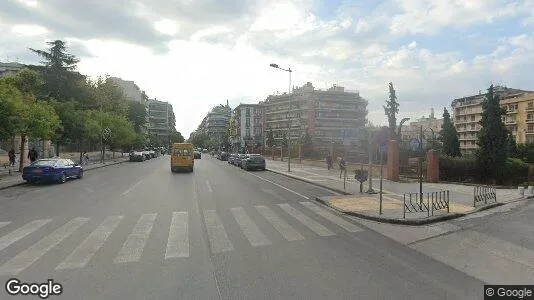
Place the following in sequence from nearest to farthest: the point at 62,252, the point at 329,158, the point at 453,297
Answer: the point at 453,297
the point at 62,252
the point at 329,158

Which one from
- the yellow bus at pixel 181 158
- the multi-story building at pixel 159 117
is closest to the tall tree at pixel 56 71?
the yellow bus at pixel 181 158

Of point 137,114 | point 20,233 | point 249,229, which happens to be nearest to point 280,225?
point 249,229

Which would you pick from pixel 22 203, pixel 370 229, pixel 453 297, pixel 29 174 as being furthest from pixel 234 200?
pixel 29 174

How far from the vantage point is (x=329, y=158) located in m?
40.1

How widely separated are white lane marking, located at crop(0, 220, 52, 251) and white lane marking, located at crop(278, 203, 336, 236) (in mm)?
6802

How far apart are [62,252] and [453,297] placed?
6.84m

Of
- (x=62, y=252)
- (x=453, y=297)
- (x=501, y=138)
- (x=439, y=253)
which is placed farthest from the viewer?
(x=501, y=138)

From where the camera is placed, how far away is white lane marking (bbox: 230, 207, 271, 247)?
9.29m

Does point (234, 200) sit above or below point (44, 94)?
below

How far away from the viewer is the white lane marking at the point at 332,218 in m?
11.4

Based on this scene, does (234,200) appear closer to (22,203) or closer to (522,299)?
(22,203)

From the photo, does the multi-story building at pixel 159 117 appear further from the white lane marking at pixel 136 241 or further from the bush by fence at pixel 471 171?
the white lane marking at pixel 136 241

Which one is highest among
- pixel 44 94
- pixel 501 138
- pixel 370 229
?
pixel 44 94

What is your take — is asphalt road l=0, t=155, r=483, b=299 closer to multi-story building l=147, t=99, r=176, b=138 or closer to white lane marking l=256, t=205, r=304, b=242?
white lane marking l=256, t=205, r=304, b=242
